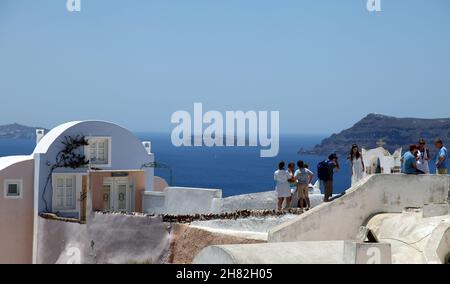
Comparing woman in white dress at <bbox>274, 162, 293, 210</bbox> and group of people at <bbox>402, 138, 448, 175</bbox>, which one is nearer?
group of people at <bbox>402, 138, 448, 175</bbox>

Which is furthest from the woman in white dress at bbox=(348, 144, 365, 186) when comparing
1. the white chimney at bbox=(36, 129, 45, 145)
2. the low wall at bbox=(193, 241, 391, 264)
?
the white chimney at bbox=(36, 129, 45, 145)

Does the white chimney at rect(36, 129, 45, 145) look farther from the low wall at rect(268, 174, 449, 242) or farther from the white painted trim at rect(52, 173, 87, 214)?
the low wall at rect(268, 174, 449, 242)

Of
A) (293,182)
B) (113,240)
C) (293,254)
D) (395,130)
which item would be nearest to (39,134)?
(113,240)

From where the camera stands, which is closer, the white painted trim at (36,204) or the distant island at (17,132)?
the white painted trim at (36,204)

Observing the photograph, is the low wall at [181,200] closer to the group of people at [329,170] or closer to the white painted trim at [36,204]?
the white painted trim at [36,204]

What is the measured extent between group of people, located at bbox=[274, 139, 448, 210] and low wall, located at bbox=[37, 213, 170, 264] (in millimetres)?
3254

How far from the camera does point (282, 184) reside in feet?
80.2

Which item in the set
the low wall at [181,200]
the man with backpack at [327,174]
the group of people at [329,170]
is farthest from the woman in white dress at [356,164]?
the low wall at [181,200]

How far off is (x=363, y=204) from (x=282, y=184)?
419 cm

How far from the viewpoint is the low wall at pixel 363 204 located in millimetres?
20188

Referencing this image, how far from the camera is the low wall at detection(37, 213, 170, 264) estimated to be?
84.2ft
